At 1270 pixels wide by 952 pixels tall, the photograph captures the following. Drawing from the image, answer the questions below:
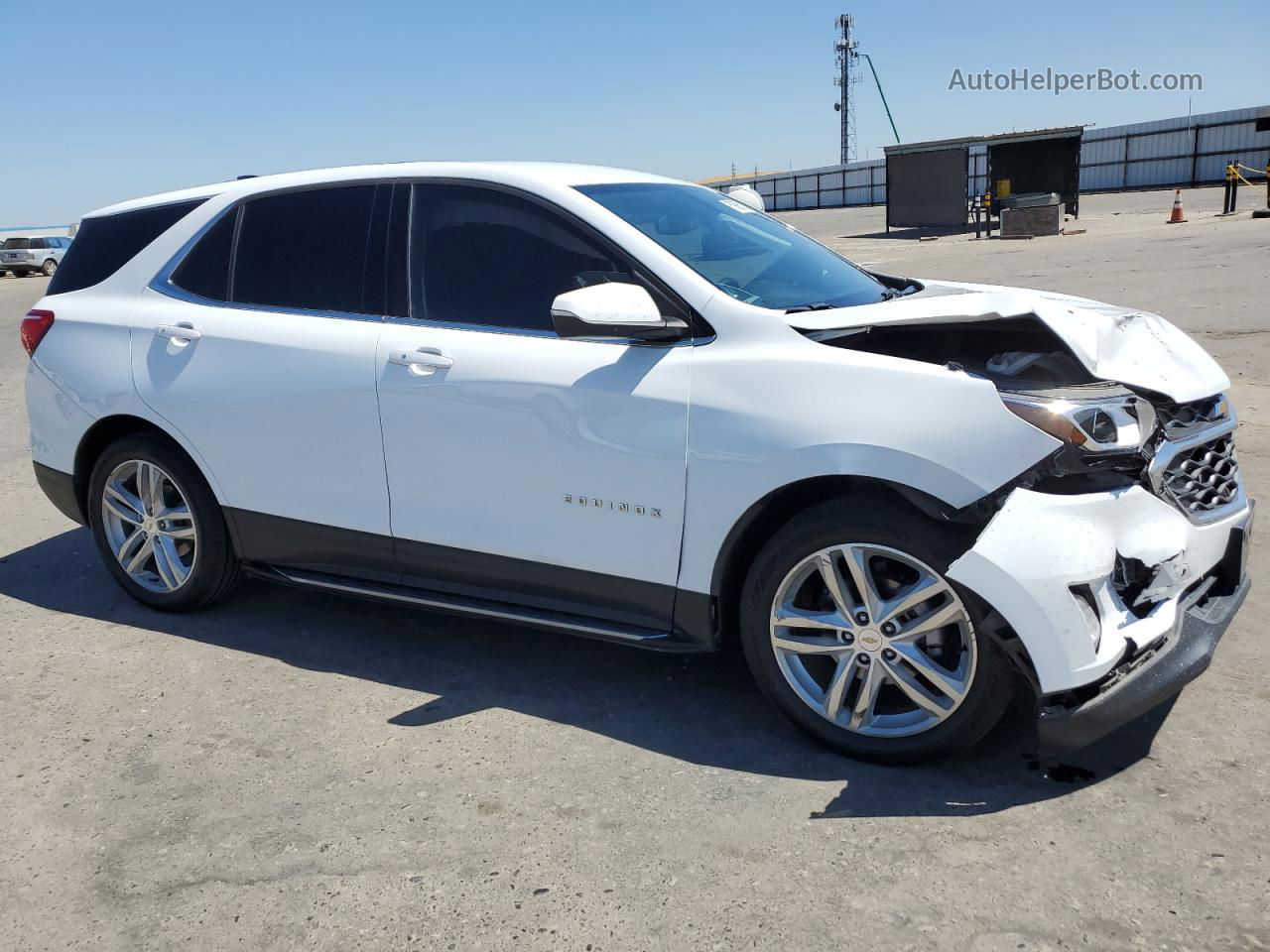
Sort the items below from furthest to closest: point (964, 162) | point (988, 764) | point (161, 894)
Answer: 1. point (964, 162)
2. point (988, 764)
3. point (161, 894)

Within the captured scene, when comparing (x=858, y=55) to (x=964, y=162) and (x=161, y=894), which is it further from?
(x=161, y=894)

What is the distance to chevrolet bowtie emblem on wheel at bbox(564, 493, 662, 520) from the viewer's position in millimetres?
3455

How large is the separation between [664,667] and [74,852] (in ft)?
6.58

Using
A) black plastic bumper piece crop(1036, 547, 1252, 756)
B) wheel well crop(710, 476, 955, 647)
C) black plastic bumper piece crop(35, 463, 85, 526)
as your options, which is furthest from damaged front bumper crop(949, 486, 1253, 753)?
black plastic bumper piece crop(35, 463, 85, 526)

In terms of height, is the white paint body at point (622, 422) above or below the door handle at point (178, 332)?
below

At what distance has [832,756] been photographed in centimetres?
336

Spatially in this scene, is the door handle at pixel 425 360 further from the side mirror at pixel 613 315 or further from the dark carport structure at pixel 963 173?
the dark carport structure at pixel 963 173

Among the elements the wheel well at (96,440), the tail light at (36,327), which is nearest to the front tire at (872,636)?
the wheel well at (96,440)

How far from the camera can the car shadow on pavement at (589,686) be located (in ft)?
10.5

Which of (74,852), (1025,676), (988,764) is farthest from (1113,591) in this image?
(74,852)

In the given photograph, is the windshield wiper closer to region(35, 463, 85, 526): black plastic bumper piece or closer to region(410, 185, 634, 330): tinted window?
region(410, 185, 634, 330): tinted window

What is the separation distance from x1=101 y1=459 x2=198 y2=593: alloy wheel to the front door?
1234 mm

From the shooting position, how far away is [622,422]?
11.4 ft

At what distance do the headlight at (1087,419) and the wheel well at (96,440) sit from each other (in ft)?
11.1
